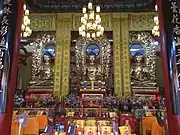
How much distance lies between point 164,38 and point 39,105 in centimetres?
493

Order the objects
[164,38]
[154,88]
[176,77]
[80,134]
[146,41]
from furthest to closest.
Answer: [146,41]
[154,88]
[80,134]
[164,38]
[176,77]

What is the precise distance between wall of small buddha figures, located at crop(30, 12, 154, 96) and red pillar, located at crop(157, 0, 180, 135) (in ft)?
19.0

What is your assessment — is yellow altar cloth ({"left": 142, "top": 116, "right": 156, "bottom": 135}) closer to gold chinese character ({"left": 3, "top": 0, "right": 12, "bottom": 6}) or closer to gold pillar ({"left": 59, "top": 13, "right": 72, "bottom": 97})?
gold chinese character ({"left": 3, "top": 0, "right": 12, "bottom": 6})

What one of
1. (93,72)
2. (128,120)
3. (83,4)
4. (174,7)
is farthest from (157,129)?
(83,4)

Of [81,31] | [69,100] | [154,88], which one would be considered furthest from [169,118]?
[154,88]

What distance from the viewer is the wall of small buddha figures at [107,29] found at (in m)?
9.30

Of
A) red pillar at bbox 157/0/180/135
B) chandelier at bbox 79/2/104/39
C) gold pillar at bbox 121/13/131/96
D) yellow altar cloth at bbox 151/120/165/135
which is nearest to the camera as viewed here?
red pillar at bbox 157/0/180/135

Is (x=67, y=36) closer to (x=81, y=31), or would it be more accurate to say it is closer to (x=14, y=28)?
(x=81, y=31)

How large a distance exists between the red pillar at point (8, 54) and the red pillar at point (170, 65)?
206cm

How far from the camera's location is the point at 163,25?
346cm

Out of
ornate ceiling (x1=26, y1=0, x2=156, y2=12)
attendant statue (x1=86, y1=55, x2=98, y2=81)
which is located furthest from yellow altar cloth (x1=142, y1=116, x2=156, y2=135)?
ornate ceiling (x1=26, y1=0, x2=156, y2=12)

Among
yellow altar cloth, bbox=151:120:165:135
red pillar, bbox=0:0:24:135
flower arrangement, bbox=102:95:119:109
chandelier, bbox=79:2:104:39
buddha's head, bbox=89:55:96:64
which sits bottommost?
yellow altar cloth, bbox=151:120:165:135

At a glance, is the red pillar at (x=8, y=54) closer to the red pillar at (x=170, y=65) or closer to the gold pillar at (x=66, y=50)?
the red pillar at (x=170, y=65)

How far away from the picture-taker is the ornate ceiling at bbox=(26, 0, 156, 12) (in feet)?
33.5
